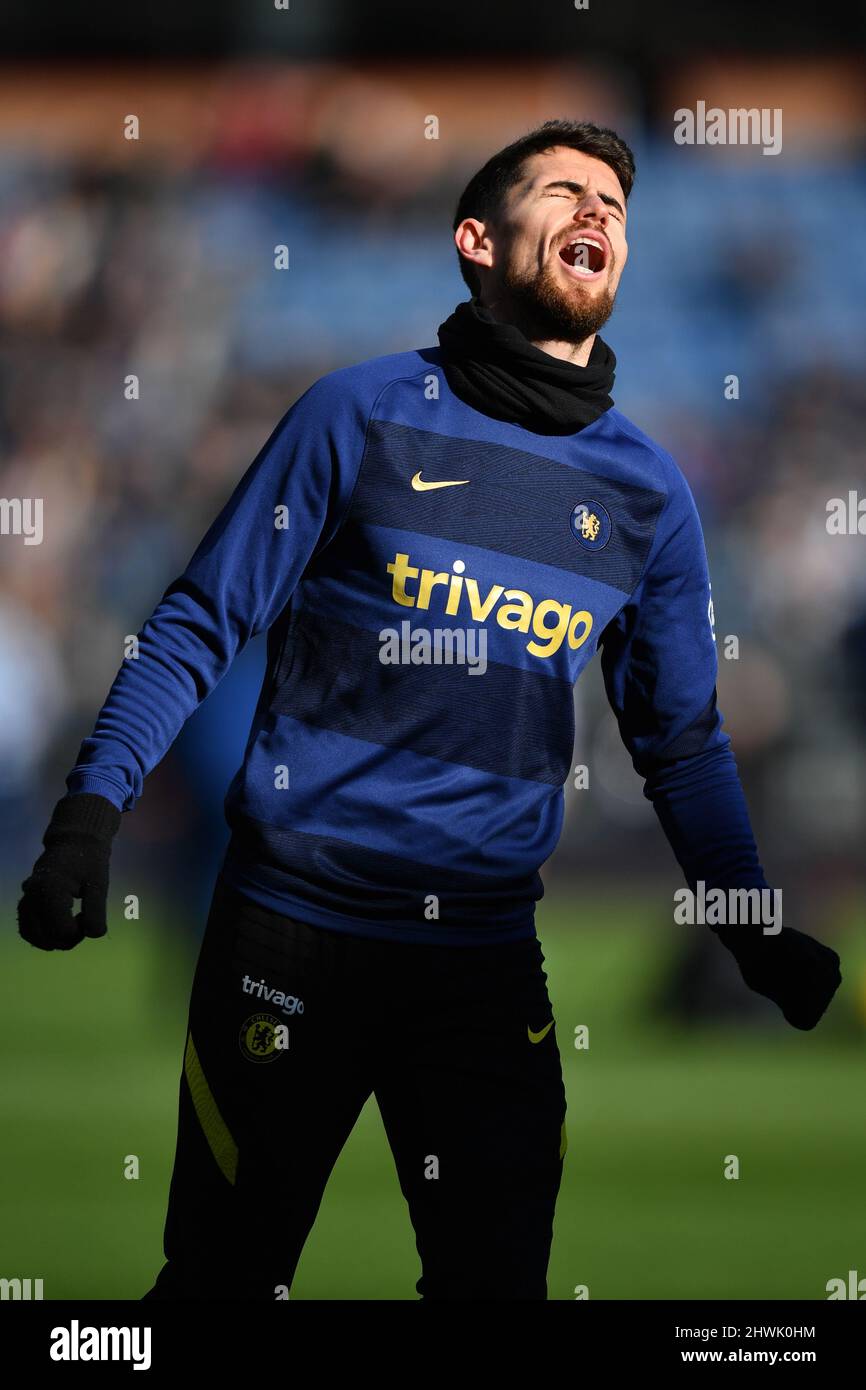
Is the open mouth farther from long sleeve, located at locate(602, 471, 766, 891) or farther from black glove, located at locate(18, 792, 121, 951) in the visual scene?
black glove, located at locate(18, 792, 121, 951)

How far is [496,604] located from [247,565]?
0.29 metres

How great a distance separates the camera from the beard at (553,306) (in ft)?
6.90

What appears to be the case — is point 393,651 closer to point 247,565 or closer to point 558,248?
point 247,565

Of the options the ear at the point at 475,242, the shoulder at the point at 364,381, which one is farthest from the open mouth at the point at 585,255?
the shoulder at the point at 364,381

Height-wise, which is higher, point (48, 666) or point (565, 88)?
point (565, 88)

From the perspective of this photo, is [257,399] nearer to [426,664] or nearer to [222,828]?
[222,828]

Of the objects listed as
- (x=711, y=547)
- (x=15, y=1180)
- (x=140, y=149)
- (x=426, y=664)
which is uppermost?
(x=140, y=149)

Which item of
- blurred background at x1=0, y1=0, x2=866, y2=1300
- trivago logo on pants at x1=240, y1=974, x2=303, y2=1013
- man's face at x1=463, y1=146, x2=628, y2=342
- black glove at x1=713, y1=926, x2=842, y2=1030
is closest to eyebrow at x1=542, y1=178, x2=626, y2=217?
man's face at x1=463, y1=146, x2=628, y2=342

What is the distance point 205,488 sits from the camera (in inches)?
316

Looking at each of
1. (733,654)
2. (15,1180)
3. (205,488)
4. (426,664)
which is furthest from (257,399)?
(426,664)

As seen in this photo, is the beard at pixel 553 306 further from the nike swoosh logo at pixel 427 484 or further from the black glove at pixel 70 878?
the black glove at pixel 70 878

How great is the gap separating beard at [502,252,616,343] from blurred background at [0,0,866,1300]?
388 cm
